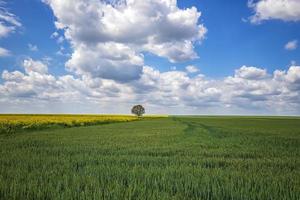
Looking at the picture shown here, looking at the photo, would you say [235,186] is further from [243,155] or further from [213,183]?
[243,155]

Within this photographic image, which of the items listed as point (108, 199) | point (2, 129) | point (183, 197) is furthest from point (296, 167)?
point (2, 129)

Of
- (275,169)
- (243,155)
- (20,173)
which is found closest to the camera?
(20,173)

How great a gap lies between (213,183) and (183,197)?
4.27 ft

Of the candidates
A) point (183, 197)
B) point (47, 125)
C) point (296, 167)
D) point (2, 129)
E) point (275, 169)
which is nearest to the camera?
point (183, 197)

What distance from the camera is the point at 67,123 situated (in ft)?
124

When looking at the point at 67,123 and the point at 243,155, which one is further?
Answer: the point at 67,123

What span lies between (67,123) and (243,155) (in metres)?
31.0

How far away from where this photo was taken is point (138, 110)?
134m

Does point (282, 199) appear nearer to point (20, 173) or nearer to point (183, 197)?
point (183, 197)

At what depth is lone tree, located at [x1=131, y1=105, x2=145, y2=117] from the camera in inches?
5236

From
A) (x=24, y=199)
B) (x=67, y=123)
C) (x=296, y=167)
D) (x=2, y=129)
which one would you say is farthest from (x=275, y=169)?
(x=67, y=123)

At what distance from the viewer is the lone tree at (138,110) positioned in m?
133

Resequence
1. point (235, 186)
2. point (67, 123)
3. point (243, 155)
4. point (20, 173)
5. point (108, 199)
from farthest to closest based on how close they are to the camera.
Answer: point (67, 123)
point (243, 155)
point (20, 173)
point (235, 186)
point (108, 199)

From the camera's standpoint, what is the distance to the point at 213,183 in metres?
6.21
